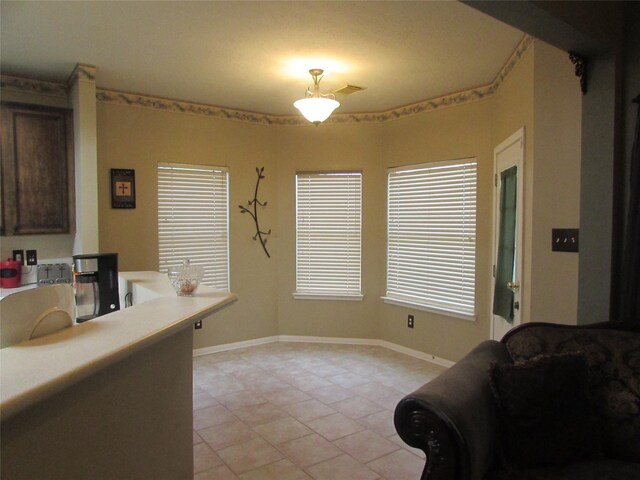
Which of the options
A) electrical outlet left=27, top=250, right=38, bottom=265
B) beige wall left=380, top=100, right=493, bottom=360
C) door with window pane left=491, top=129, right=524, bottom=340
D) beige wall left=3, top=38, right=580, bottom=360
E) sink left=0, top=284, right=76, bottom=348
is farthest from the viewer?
beige wall left=380, top=100, right=493, bottom=360

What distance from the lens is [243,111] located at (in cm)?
485

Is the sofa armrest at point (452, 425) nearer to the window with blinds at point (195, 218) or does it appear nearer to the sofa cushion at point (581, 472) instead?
the sofa cushion at point (581, 472)

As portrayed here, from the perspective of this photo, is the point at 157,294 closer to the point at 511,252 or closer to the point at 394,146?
the point at 511,252

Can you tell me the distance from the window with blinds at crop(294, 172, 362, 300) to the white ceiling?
1.12 metres

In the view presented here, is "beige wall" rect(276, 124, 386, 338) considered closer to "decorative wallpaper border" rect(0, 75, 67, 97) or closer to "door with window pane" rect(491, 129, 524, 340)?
"door with window pane" rect(491, 129, 524, 340)

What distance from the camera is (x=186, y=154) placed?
14.9 ft

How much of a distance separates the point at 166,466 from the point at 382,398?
2133 mm

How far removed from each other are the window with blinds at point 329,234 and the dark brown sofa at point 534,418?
3244 mm

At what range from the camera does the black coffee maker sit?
9.26 ft

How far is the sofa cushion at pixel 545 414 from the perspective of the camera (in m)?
1.67

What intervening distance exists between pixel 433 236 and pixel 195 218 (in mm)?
2477

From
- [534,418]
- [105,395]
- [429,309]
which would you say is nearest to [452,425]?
[534,418]

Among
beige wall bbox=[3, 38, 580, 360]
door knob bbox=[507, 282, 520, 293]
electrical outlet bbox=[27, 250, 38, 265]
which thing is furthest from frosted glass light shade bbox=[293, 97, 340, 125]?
electrical outlet bbox=[27, 250, 38, 265]

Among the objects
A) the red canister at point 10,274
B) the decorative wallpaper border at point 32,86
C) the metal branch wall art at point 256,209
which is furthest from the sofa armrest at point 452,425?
the decorative wallpaper border at point 32,86
